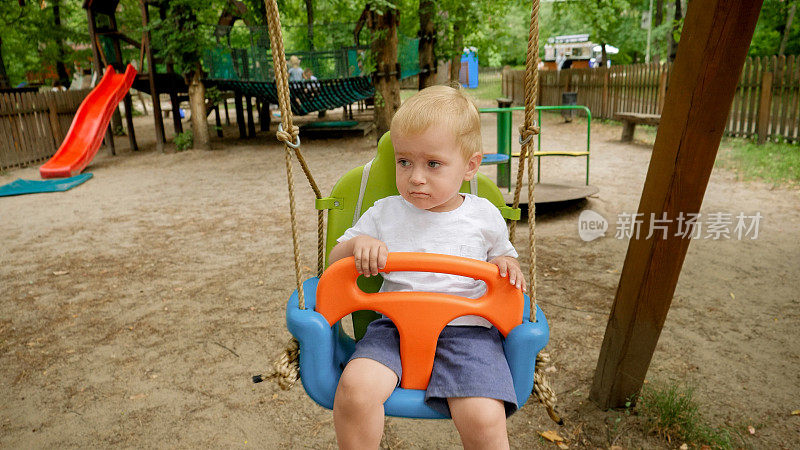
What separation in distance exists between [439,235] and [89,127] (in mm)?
9603

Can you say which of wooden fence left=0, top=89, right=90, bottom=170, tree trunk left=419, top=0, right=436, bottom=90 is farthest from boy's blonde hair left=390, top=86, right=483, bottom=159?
tree trunk left=419, top=0, right=436, bottom=90

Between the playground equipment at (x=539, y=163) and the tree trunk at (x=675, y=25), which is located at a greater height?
the tree trunk at (x=675, y=25)

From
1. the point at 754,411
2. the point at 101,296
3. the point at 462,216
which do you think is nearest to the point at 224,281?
the point at 101,296

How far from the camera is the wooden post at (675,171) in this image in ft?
6.05

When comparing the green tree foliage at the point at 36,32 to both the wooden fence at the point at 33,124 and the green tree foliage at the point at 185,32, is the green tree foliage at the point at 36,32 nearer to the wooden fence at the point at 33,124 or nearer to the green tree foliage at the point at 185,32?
the wooden fence at the point at 33,124

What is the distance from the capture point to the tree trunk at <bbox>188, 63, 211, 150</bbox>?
9930 millimetres

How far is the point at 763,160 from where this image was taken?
25.3 ft

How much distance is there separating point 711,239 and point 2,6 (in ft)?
52.8

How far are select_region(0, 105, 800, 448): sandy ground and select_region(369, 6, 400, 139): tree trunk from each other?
14.5 ft

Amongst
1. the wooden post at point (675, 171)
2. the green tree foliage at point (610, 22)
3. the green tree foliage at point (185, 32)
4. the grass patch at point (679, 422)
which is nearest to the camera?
the wooden post at point (675, 171)

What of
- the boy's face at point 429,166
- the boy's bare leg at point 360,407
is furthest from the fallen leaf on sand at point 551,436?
the boy's face at point 429,166

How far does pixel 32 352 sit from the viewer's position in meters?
3.16

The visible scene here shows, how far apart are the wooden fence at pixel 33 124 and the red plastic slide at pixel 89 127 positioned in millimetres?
634

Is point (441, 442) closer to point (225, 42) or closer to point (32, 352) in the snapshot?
point (32, 352)
